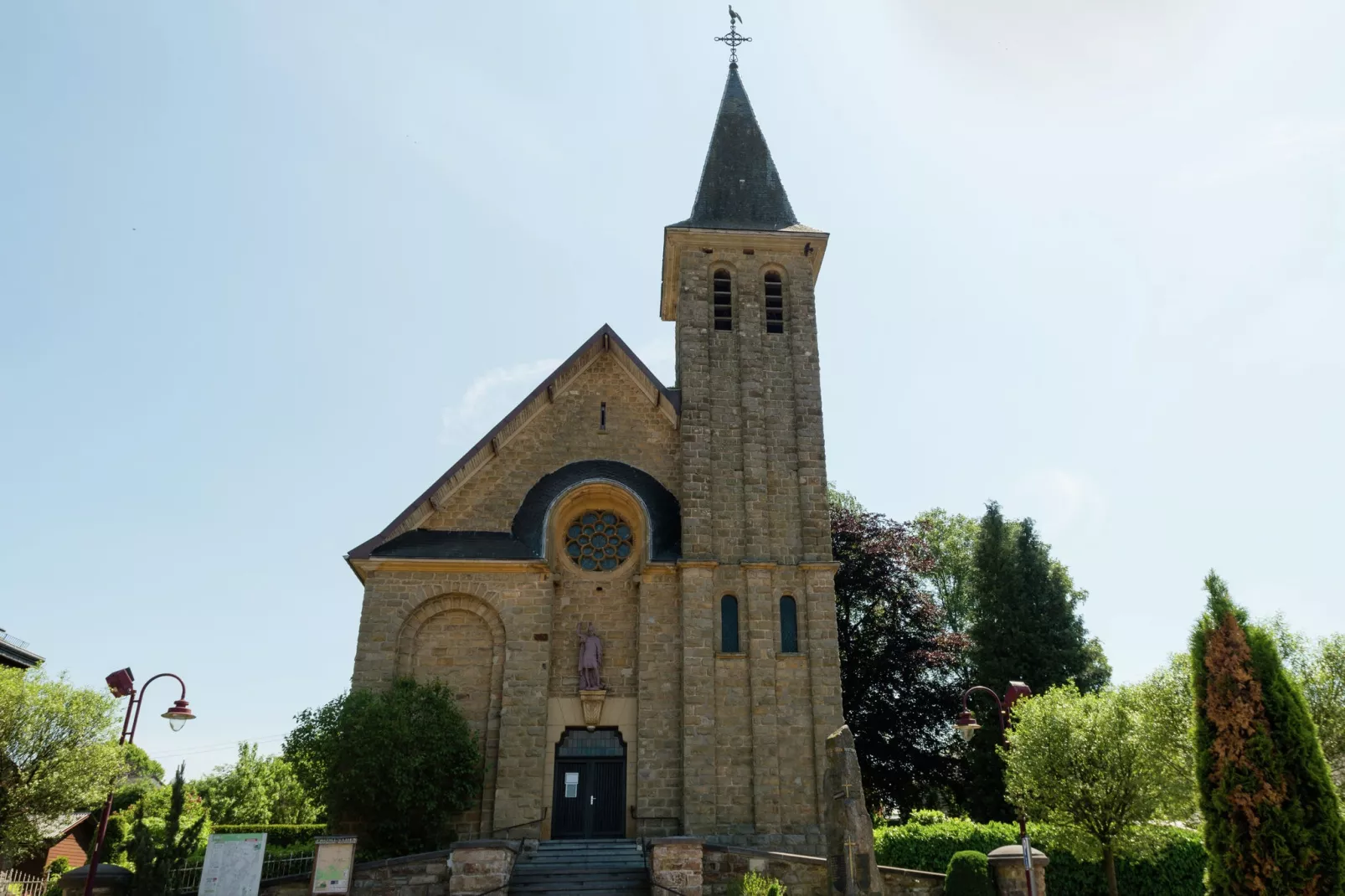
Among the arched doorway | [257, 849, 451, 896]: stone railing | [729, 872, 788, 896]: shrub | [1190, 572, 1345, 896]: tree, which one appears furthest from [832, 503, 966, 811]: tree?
[257, 849, 451, 896]: stone railing

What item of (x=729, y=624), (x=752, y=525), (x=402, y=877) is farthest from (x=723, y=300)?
(x=402, y=877)

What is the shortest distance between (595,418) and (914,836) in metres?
11.8

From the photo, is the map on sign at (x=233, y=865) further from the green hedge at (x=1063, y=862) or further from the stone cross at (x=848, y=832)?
the green hedge at (x=1063, y=862)

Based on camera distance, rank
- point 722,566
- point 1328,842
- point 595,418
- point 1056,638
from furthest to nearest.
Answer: point 1056,638
point 595,418
point 722,566
point 1328,842

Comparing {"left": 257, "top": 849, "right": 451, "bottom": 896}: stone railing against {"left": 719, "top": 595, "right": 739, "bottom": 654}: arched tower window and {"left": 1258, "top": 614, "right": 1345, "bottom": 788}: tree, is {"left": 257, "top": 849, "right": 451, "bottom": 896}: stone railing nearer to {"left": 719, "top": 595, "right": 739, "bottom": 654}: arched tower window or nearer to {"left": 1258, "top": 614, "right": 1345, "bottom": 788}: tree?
{"left": 719, "top": 595, "right": 739, "bottom": 654}: arched tower window

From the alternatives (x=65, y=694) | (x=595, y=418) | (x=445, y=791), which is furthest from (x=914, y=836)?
(x=65, y=694)

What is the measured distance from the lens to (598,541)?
20.8 m

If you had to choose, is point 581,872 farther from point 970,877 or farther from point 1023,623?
point 1023,623

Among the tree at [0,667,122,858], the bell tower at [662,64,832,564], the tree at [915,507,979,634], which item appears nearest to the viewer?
the tree at [0,667,122,858]

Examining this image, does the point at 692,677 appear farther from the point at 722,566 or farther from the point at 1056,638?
the point at 1056,638

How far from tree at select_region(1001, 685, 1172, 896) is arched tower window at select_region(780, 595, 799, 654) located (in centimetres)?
545

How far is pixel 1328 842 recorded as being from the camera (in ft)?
34.6

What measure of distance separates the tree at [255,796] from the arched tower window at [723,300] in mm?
19197

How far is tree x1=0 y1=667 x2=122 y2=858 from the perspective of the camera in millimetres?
15930
